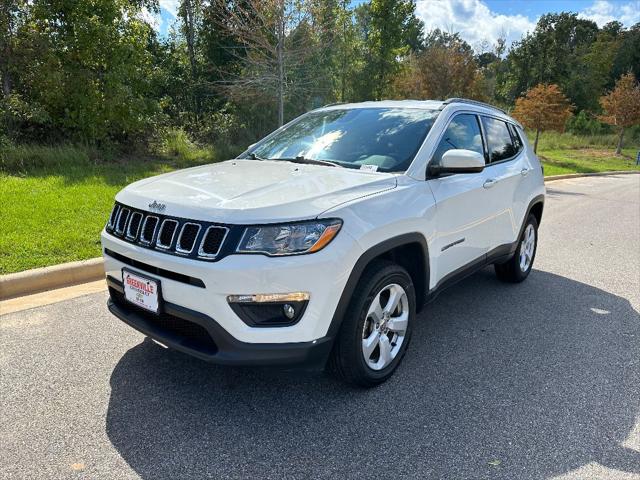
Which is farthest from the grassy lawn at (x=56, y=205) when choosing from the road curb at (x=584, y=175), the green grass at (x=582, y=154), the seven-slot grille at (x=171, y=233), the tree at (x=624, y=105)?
the tree at (x=624, y=105)

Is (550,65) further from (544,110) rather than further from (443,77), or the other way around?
(443,77)

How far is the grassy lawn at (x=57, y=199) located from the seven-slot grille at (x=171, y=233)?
2474 millimetres

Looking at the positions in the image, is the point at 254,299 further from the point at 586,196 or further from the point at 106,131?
the point at 586,196

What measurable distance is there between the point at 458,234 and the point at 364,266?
1.26m

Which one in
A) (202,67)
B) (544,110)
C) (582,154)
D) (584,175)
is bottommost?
(584,175)

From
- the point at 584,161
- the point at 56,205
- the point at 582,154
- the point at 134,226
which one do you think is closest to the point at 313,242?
the point at 134,226

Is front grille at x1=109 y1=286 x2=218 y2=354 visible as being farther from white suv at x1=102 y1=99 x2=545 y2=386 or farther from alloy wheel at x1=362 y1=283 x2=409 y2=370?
alloy wheel at x1=362 y1=283 x2=409 y2=370

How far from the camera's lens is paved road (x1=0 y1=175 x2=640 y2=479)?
2434mm

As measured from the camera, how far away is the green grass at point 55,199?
5098 millimetres

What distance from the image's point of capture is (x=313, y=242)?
2.50 meters

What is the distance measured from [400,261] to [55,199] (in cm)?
558

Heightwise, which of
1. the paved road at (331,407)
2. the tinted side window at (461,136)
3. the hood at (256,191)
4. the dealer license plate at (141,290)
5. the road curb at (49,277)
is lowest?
the paved road at (331,407)

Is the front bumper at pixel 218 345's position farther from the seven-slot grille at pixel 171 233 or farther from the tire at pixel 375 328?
the seven-slot grille at pixel 171 233

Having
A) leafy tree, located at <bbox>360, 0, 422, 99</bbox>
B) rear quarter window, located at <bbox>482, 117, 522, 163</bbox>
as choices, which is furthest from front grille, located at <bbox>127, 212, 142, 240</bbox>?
leafy tree, located at <bbox>360, 0, 422, 99</bbox>
